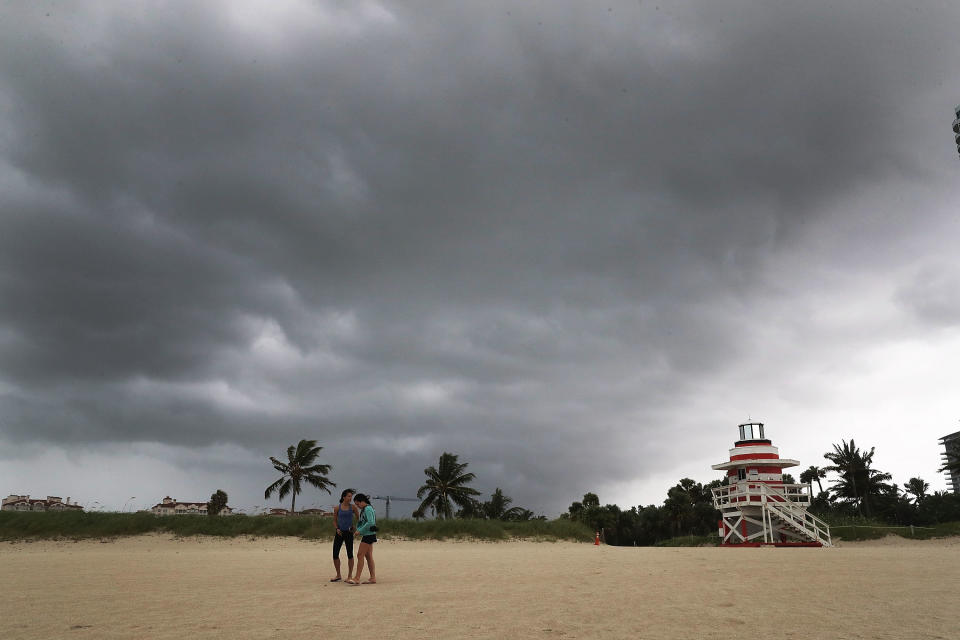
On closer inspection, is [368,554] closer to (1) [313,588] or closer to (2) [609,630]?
(1) [313,588]

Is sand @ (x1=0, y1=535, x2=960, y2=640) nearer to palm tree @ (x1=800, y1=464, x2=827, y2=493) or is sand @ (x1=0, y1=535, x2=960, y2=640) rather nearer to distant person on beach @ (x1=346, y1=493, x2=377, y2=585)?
distant person on beach @ (x1=346, y1=493, x2=377, y2=585)

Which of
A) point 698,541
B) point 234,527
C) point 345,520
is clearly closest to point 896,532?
point 698,541

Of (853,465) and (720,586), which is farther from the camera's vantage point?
(853,465)

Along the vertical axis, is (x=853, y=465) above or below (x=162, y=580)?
above

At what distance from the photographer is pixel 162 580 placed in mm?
12930

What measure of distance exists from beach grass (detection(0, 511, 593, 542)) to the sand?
73.8 ft

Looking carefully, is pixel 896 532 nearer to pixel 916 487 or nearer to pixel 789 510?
pixel 789 510

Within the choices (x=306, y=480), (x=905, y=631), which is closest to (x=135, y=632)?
(x=905, y=631)

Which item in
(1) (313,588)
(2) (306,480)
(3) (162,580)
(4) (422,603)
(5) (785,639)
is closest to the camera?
(5) (785,639)

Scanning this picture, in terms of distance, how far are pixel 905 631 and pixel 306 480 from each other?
56530mm

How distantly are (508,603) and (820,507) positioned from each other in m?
73.1

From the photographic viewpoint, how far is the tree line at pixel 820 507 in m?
64.9

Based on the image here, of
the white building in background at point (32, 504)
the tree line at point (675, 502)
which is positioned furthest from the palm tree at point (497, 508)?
the white building in background at point (32, 504)

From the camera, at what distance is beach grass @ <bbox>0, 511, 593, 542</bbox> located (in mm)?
34344
